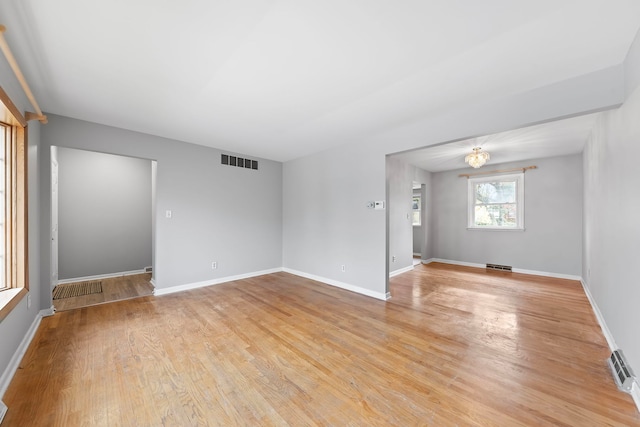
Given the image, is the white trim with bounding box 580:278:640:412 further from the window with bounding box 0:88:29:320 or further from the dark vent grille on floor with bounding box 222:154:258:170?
the dark vent grille on floor with bounding box 222:154:258:170

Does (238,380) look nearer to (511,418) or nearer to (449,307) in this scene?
(511,418)

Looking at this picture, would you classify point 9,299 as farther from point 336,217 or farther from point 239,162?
point 336,217

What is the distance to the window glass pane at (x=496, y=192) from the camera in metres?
5.68

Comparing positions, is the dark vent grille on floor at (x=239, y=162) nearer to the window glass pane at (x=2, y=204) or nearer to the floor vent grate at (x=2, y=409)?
the window glass pane at (x=2, y=204)

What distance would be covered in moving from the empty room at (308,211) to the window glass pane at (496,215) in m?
0.90

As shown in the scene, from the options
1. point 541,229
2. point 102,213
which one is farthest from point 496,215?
point 102,213

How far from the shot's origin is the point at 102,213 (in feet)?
15.7

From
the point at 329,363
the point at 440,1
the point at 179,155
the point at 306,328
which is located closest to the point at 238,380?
the point at 329,363

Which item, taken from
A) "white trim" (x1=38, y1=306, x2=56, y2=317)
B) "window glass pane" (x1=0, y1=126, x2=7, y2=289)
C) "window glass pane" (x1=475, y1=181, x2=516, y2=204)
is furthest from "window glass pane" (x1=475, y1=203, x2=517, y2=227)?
"white trim" (x1=38, y1=306, x2=56, y2=317)

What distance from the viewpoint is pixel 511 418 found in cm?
152

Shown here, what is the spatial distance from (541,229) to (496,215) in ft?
2.85

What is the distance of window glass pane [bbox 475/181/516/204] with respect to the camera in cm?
568

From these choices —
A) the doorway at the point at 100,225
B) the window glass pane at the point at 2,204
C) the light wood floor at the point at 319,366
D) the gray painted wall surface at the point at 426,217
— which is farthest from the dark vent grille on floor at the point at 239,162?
the gray painted wall surface at the point at 426,217

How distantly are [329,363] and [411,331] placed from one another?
1079 mm
